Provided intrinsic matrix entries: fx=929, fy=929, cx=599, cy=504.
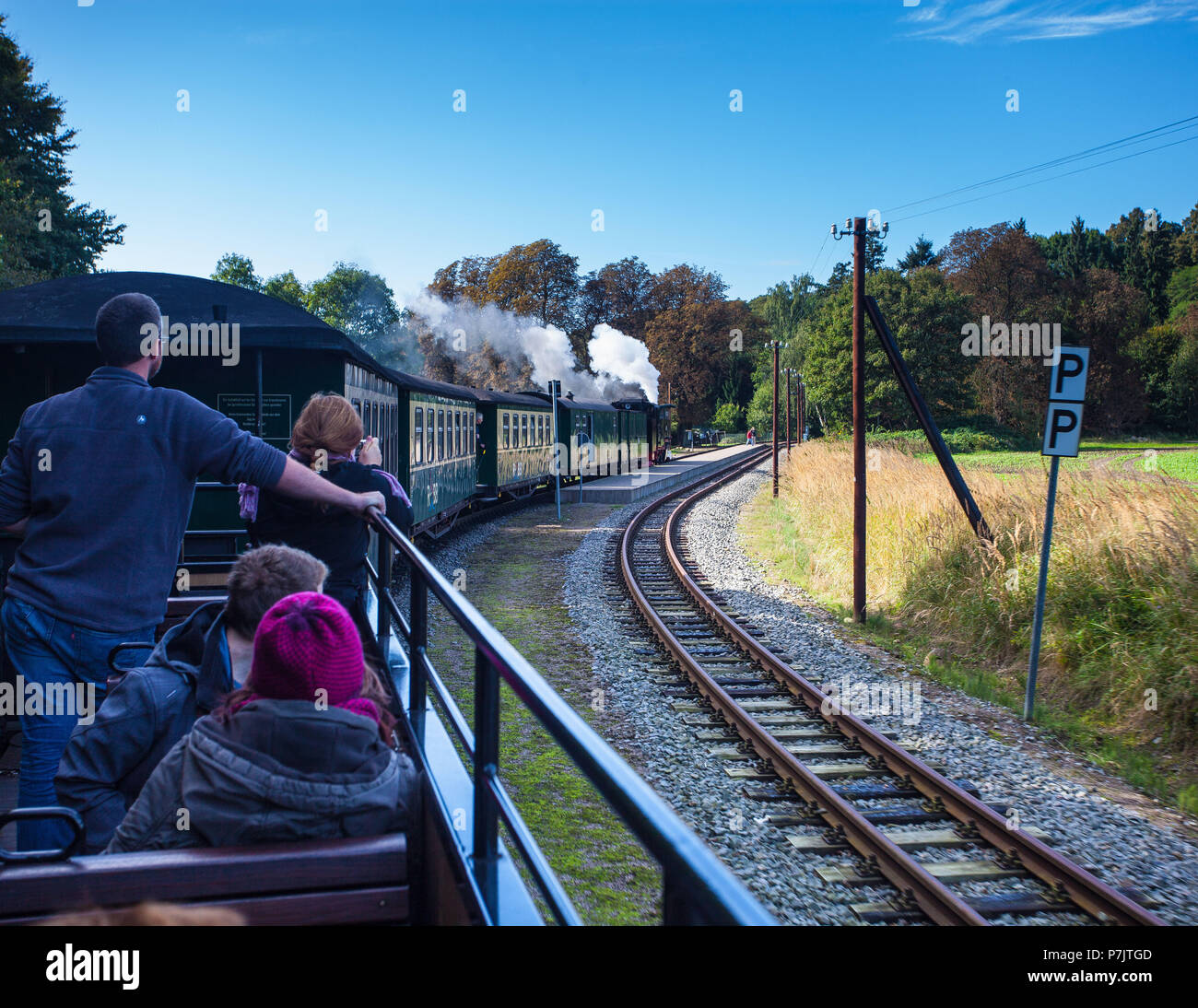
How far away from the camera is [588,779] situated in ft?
4.17

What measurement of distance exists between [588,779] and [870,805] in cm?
513

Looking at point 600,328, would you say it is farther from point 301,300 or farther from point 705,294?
point 301,300

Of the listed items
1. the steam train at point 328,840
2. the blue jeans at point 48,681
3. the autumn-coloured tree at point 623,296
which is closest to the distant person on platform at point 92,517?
the blue jeans at point 48,681

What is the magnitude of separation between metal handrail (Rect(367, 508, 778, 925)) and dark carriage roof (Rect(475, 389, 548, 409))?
19010 millimetres

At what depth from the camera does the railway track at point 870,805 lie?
15.0 ft

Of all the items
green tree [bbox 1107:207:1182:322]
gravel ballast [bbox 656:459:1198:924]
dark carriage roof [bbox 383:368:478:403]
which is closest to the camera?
gravel ballast [bbox 656:459:1198:924]

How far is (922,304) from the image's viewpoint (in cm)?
5866

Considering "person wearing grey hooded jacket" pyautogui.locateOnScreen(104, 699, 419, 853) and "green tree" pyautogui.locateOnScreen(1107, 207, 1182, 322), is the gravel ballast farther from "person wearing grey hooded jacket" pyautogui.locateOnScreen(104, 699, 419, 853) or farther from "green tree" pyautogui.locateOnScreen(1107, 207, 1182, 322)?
"green tree" pyautogui.locateOnScreen(1107, 207, 1182, 322)

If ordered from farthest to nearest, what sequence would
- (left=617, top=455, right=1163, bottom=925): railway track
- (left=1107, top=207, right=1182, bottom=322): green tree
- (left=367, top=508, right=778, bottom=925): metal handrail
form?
(left=1107, top=207, right=1182, bottom=322): green tree
(left=617, top=455, right=1163, bottom=925): railway track
(left=367, top=508, right=778, bottom=925): metal handrail

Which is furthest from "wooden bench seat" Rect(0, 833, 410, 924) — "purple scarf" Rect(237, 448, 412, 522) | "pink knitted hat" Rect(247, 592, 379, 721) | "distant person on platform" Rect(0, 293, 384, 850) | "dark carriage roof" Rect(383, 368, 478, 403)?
"dark carriage roof" Rect(383, 368, 478, 403)

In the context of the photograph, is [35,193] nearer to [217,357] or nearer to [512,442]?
[512,442]

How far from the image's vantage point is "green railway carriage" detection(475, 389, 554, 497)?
22.4 metres
